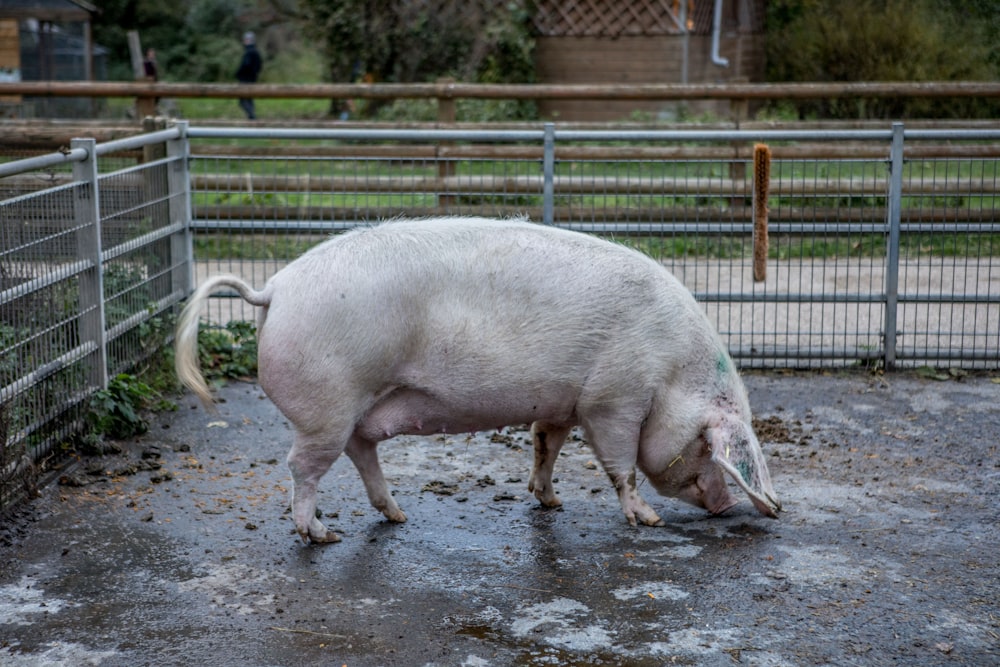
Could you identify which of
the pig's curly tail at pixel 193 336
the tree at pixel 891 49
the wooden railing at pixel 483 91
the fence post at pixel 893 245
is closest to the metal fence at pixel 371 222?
the fence post at pixel 893 245

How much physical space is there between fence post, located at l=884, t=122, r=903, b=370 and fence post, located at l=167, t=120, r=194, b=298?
4.47 metres

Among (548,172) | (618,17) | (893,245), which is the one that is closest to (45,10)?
(618,17)

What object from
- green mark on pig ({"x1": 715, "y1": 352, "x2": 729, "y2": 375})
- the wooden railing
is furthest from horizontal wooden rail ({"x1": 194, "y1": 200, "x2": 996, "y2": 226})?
the wooden railing

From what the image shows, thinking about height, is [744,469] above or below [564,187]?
below

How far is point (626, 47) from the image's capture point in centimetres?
1873

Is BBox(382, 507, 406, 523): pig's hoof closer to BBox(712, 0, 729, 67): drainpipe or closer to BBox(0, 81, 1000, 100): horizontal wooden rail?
BBox(0, 81, 1000, 100): horizontal wooden rail

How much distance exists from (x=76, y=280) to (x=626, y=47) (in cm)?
1395

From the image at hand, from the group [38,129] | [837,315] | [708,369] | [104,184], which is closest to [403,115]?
[38,129]

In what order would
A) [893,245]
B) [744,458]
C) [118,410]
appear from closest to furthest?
[744,458] → [118,410] → [893,245]

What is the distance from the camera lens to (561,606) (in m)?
4.34

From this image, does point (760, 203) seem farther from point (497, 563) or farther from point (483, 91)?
point (483, 91)

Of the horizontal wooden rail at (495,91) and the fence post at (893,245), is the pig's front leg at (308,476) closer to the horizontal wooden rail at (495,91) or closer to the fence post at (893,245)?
the fence post at (893,245)

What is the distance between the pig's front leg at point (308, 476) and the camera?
4.75 m

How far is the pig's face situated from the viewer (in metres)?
5.00
